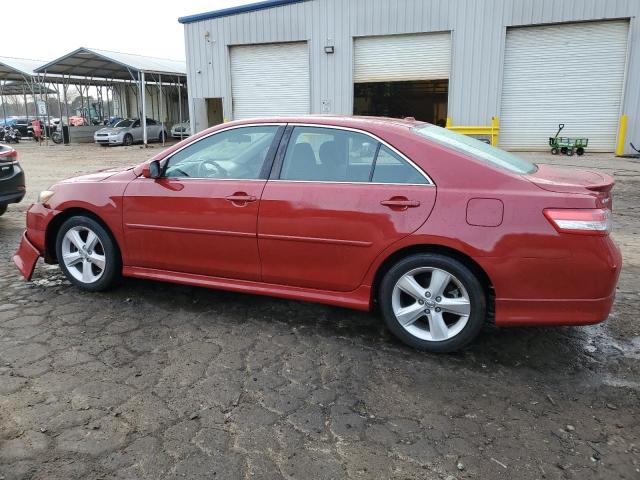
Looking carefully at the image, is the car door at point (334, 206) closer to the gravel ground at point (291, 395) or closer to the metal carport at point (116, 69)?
the gravel ground at point (291, 395)

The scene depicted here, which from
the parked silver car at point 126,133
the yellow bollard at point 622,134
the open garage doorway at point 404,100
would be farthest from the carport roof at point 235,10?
the yellow bollard at point 622,134

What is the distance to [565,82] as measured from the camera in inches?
661

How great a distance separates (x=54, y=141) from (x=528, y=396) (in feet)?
102

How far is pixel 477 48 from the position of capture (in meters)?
16.9

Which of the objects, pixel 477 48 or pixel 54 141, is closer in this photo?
pixel 477 48

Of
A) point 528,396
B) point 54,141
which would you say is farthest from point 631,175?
point 54,141

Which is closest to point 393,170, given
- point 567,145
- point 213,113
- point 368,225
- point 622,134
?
point 368,225

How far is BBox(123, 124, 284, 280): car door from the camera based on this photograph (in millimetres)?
3926

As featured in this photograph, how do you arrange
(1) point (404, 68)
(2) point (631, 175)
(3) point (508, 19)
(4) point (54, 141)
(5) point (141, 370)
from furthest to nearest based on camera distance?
(4) point (54, 141), (1) point (404, 68), (3) point (508, 19), (2) point (631, 175), (5) point (141, 370)

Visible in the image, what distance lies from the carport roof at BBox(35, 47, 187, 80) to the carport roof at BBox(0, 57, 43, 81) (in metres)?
1.57

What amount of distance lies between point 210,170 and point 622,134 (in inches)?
626

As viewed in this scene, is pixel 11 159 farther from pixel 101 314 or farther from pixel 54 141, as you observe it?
pixel 54 141

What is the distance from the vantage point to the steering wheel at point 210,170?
4.11 meters

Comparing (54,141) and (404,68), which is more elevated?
(404,68)
